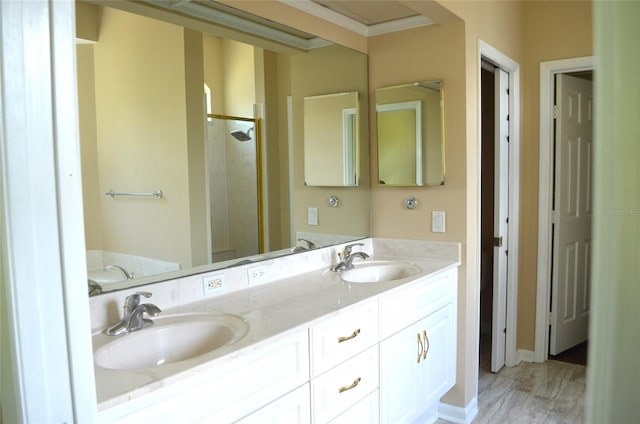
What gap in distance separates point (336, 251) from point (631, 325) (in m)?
2.19

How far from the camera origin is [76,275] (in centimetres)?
81

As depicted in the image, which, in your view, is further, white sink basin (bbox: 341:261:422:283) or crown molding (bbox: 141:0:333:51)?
white sink basin (bbox: 341:261:422:283)

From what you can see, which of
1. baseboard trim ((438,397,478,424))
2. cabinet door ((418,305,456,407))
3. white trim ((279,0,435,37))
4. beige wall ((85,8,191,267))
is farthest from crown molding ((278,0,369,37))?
baseboard trim ((438,397,478,424))

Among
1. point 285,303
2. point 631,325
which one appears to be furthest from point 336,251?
point 631,325

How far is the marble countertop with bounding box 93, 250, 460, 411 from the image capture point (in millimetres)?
1125

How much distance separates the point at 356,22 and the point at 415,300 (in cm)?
158

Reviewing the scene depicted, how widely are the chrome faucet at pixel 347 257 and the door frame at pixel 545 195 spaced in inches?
63.3

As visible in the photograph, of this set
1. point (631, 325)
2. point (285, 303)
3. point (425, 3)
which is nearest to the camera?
point (631, 325)

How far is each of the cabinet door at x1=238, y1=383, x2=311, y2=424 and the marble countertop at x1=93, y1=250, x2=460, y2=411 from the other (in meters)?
0.22

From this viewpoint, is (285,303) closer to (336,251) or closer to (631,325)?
(336,251)

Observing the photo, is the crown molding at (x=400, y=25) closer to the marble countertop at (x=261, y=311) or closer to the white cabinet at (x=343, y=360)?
the marble countertop at (x=261, y=311)

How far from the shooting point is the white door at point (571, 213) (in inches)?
136

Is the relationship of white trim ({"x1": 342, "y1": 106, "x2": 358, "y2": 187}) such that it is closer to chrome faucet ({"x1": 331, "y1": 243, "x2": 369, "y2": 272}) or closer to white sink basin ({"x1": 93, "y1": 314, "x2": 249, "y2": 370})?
chrome faucet ({"x1": 331, "y1": 243, "x2": 369, "y2": 272})

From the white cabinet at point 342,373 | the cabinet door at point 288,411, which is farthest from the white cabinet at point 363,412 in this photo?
the cabinet door at point 288,411
